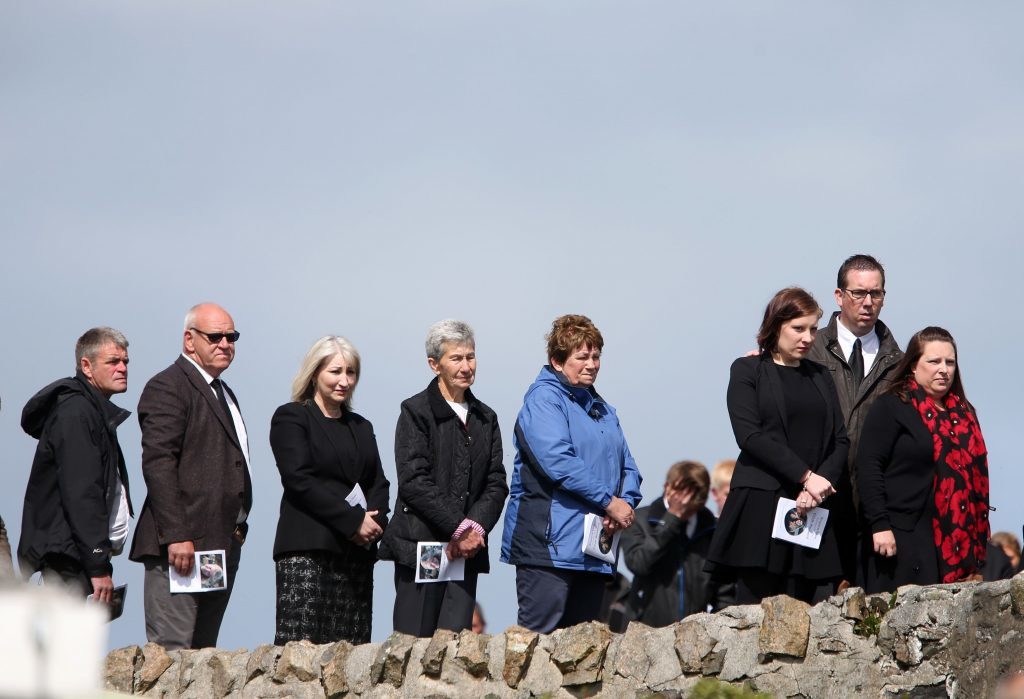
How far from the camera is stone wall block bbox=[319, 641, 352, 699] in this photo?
7172 mm

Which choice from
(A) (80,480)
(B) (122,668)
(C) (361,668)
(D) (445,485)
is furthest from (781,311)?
(B) (122,668)

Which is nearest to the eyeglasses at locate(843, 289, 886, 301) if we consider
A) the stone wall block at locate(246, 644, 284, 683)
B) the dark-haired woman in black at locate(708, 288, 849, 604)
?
the dark-haired woman in black at locate(708, 288, 849, 604)

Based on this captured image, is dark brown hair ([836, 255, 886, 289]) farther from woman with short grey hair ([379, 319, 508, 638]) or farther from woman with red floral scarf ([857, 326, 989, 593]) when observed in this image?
woman with short grey hair ([379, 319, 508, 638])

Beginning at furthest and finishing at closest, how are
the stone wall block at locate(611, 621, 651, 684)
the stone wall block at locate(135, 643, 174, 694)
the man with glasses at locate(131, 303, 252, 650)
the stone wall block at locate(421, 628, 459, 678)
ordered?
the stone wall block at locate(135, 643, 174, 694) → the man with glasses at locate(131, 303, 252, 650) → the stone wall block at locate(421, 628, 459, 678) → the stone wall block at locate(611, 621, 651, 684)

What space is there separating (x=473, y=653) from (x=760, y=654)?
1344 millimetres

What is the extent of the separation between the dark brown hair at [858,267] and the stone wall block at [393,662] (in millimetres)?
2916

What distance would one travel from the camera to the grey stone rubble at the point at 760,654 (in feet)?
21.5

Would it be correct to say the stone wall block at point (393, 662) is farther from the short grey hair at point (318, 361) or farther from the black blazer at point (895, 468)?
the black blazer at point (895, 468)

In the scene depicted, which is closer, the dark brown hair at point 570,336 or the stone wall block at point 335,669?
the stone wall block at point 335,669

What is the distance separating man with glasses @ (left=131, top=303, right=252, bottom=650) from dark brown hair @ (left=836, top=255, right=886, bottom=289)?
3208mm

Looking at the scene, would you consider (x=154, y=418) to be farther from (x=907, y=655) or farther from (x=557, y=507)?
(x=907, y=655)

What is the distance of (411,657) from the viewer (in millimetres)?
7105

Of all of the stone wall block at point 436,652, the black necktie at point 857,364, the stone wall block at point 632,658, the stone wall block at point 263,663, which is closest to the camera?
the stone wall block at point 632,658

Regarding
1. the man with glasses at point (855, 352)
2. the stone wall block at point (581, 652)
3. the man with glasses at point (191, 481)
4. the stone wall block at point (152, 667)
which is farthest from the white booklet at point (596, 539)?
the stone wall block at point (152, 667)
